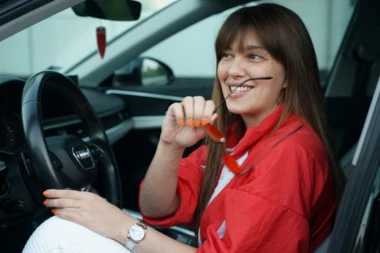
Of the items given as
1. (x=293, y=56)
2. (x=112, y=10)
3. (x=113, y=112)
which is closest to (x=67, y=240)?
(x=293, y=56)

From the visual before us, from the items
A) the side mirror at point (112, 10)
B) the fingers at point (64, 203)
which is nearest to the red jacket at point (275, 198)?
the fingers at point (64, 203)

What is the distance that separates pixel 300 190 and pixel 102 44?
1.35 m

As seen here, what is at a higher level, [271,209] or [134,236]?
[271,209]

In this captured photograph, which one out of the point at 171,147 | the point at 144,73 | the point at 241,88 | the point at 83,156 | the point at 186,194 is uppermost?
the point at 241,88

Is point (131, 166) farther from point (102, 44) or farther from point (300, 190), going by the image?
point (300, 190)

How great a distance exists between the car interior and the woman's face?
1.38 ft

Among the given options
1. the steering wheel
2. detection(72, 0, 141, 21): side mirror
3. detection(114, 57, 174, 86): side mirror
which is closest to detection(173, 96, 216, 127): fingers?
the steering wheel

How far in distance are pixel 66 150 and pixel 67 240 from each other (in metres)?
0.45

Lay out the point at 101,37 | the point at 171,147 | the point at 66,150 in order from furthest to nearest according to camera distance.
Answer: the point at 101,37 < the point at 66,150 < the point at 171,147

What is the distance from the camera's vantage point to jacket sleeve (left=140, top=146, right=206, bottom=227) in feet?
6.53

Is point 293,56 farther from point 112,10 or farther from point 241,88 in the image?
point 112,10

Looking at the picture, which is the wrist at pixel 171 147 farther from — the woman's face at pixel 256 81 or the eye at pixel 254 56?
the eye at pixel 254 56

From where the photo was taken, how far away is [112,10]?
7.68ft

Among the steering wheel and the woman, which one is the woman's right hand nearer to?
the woman
